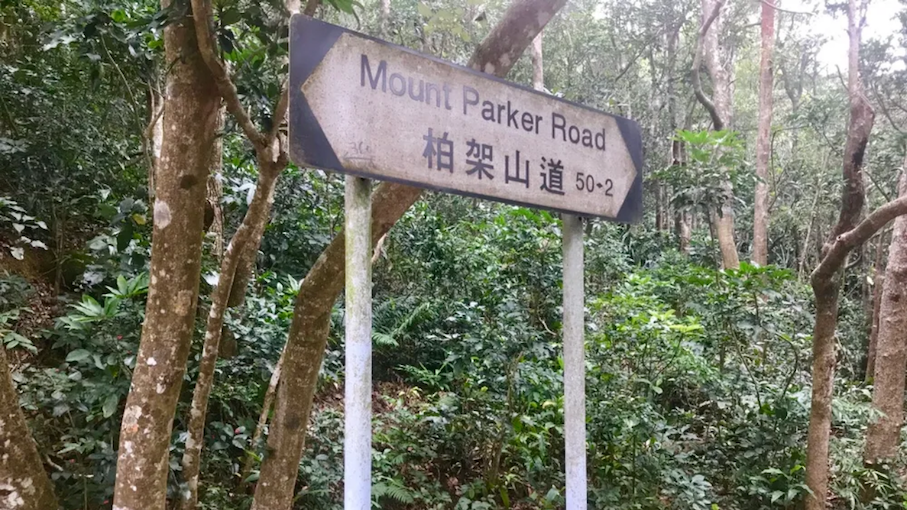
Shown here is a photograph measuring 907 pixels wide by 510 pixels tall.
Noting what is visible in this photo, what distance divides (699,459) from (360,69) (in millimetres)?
4421

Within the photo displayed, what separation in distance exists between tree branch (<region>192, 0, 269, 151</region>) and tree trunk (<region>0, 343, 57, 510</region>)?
1.26 meters

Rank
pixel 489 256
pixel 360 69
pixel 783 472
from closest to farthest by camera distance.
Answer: pixel 360 69 → pixel 783 472 → pixel 489 256

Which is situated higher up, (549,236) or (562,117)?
(549,236)

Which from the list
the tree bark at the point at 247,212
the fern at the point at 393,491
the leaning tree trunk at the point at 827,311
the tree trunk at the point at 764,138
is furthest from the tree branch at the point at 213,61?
the tree trunk at the point at 764,138

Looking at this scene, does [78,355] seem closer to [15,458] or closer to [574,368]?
Result: [15,458]

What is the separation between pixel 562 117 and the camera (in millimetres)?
1520

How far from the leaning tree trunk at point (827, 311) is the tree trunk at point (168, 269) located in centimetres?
371

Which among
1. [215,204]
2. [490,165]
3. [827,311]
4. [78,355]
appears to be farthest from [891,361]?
[78,355]

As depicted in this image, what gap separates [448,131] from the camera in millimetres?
1276

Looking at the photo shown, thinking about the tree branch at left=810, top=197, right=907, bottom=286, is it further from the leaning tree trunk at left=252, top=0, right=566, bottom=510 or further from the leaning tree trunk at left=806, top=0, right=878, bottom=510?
the leaning tree trunk at left=252, top=0, right=566, bottom=510

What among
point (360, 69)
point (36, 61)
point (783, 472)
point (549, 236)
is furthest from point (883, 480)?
point (36, 61)

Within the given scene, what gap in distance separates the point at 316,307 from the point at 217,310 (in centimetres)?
53

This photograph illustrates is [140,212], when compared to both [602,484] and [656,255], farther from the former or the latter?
[656,255]

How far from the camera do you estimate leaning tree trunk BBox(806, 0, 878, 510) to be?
3666 mm
